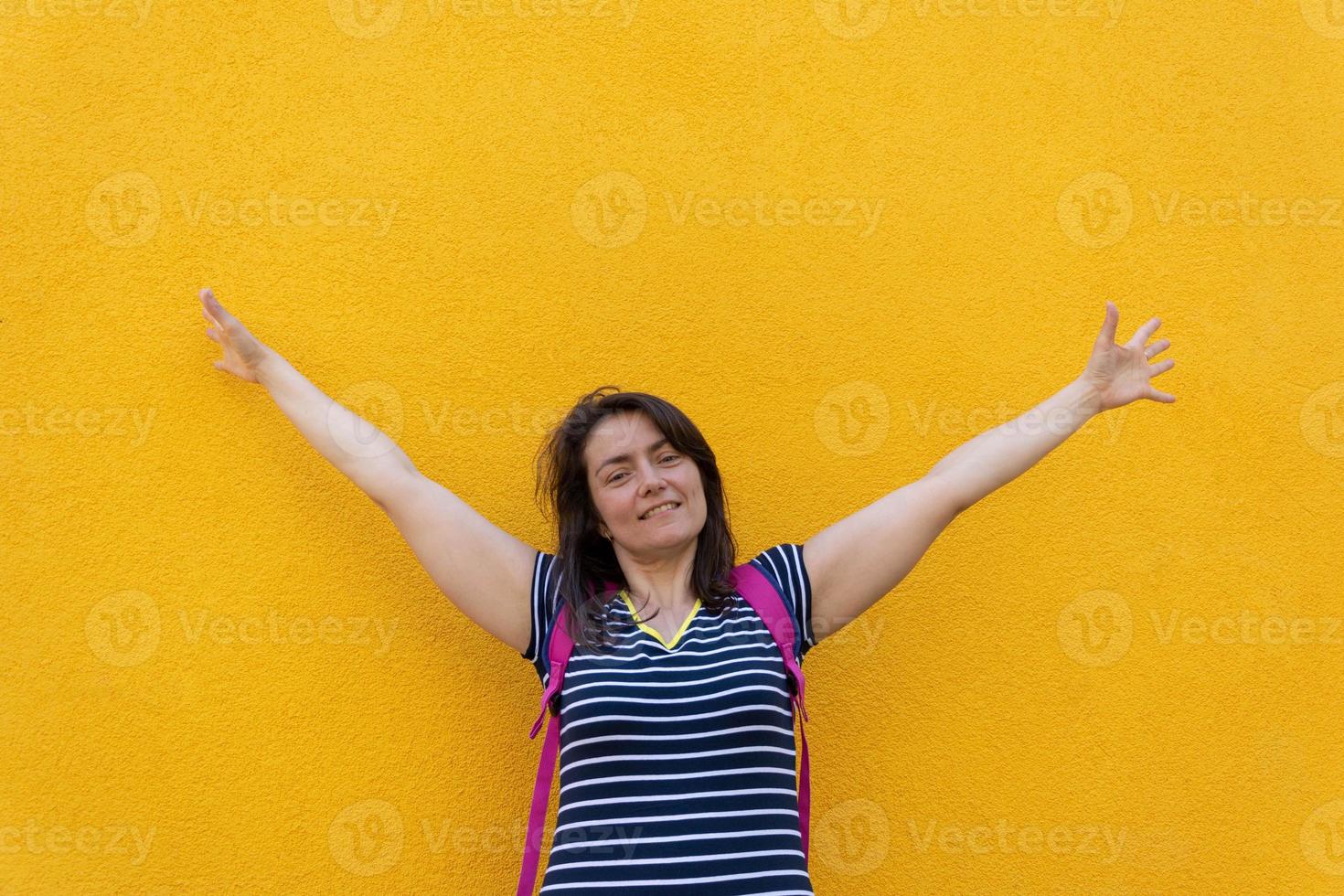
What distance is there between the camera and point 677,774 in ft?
7.05

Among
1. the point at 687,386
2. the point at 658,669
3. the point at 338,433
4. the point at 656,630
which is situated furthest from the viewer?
the point at 687,386

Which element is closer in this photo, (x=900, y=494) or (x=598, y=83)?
(x=900, y=494)

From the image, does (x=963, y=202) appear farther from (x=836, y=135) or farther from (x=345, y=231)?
(x=345, y=231)

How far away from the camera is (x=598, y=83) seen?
2.80 meters

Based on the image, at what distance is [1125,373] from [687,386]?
1.04 metres

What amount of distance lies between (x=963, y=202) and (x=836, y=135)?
38 centimetres

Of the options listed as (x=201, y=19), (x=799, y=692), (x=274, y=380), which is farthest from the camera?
(x=201, y=19)

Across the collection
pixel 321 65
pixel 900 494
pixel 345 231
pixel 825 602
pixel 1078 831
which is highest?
pixel 321 65

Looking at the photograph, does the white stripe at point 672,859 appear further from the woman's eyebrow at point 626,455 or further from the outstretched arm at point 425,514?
the woman's eyebrow at point 626,455

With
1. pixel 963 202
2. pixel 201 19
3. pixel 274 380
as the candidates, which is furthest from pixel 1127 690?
pixel 201 19

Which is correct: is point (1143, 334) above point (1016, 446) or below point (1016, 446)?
above

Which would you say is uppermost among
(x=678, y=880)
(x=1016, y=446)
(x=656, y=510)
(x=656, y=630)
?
(x=1016, y=446)

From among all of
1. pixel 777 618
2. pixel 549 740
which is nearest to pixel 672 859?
pixel 549 740

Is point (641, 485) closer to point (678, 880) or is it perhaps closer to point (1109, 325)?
point (678, 880)
